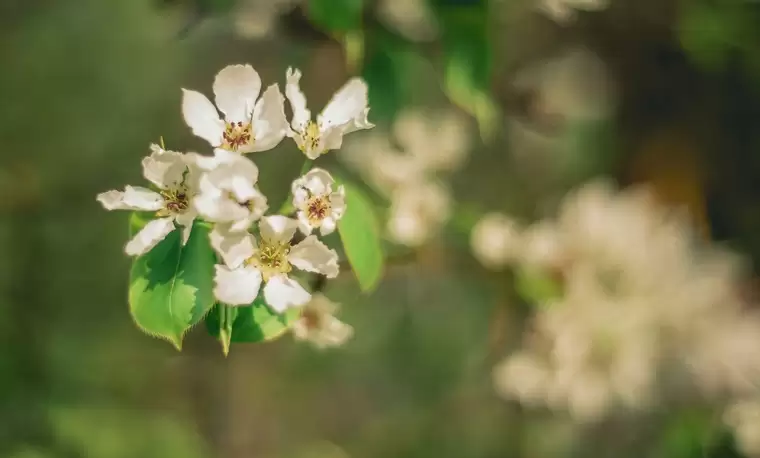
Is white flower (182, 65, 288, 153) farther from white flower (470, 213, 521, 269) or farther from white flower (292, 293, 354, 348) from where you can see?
white flower (470, 213, 521, 269)

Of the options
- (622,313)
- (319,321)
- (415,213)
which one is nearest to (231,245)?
(319,321)

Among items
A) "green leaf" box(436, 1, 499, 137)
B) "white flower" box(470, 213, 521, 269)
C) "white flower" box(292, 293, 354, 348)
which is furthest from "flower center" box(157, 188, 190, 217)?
"white flower" box(470, 213, 521, 269)

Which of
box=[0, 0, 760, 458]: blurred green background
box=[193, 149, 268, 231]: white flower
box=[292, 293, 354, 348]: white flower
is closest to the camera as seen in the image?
box=[193, 149, 268, 231]: white flower

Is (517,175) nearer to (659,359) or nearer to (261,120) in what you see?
(659,359)

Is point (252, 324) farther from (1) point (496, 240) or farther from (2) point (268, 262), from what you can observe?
(1) point (496, 240)

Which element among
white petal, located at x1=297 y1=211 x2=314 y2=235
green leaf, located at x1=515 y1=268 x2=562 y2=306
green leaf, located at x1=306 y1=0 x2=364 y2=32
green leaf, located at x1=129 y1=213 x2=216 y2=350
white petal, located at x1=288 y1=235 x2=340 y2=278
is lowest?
green leaf, located at x1=129 y1=213 x2=216 y2=350

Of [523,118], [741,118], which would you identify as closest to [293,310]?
[523,118]

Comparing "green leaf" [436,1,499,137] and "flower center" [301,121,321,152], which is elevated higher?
"green leaf" [436,1,499,137]
